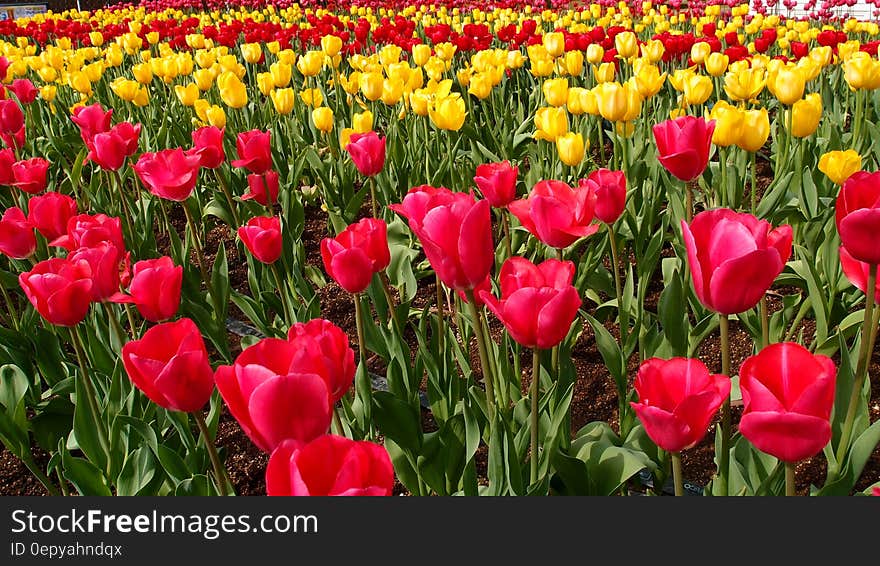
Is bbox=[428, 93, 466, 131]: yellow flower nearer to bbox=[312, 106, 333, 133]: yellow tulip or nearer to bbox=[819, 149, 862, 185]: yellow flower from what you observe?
bbox=[312, 106, 333, 133]: yellow tulip

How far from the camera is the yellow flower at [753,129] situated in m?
2.26

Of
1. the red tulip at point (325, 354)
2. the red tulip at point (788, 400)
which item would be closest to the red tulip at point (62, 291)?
the red tulip at point (325, 354)

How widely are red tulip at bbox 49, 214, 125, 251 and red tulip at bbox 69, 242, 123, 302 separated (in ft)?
0.29

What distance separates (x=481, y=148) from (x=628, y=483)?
1913 mm

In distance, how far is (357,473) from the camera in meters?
0.77

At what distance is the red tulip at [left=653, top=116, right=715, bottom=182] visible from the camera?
1794 millimetres

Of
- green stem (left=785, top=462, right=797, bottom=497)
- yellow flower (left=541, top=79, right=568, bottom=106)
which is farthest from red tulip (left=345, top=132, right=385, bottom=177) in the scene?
green stem (left=785, top=462, right=797, bottom=497)

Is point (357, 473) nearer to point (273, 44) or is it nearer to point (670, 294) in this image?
point (670, 294)

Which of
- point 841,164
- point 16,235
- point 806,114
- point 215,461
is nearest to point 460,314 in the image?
point 215,461

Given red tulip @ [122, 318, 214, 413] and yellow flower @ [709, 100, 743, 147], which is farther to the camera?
yellow flower @ [709, 100, 743, 147]

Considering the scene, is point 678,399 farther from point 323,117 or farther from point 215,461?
point 323,117

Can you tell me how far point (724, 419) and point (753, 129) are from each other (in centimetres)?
127

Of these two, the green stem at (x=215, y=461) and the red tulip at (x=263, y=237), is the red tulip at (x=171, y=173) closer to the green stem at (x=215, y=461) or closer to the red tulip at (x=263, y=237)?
the red tulip at (x=263, y=237)

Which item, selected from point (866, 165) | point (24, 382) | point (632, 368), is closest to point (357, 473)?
point (24, 382)
